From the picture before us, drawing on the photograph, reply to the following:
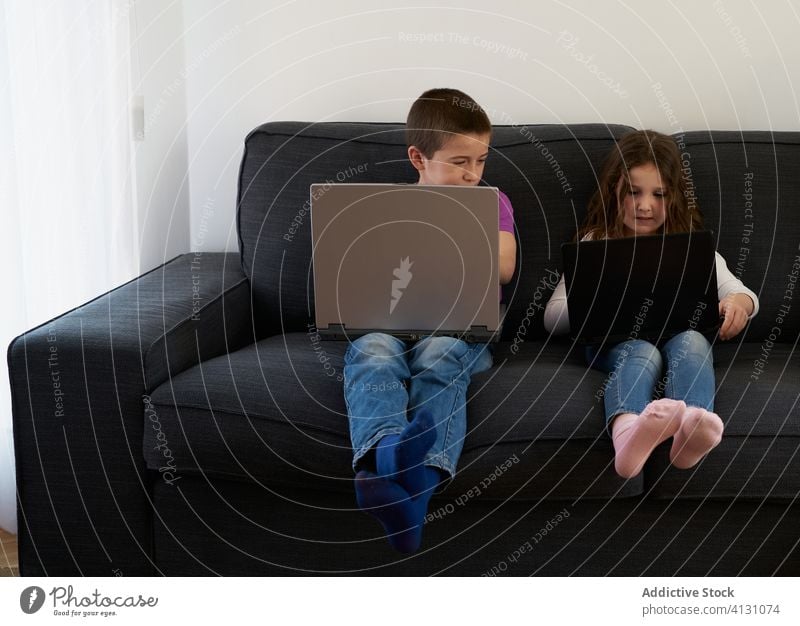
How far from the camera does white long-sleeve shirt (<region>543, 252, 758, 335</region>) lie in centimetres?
209

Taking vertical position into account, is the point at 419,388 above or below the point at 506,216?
below

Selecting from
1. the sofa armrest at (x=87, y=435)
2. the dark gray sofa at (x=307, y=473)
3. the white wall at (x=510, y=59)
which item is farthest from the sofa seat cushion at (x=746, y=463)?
the white wall at (x=510, y=59)

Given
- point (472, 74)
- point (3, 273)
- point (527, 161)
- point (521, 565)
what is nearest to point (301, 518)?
point (521, 565)

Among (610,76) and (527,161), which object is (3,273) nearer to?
(527,161)

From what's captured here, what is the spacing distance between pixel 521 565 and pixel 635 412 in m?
0.34

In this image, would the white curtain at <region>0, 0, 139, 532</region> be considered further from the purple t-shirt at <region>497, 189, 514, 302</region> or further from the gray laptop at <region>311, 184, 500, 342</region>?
the purple t-shirt at <region>497, 189, 514, 302</region>

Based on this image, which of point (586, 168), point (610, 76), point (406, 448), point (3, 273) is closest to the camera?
point (406, 448)

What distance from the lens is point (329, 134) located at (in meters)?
2.32

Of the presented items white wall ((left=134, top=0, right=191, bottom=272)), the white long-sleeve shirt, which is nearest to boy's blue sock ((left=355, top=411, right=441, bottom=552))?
the white long-sleeve shirt

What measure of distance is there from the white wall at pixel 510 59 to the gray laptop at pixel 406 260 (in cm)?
84

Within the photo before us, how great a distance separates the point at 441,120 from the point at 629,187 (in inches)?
16.3

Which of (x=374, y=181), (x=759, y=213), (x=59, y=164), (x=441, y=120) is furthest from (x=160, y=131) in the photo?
(x=759, y=213)

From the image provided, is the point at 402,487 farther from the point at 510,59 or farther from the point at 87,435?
the point at 510,59

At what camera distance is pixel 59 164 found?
2.17m
